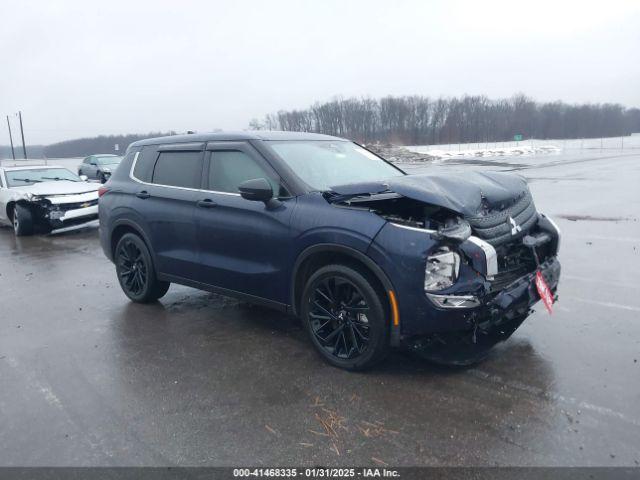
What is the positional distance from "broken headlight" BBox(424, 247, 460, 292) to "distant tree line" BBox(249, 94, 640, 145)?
9333 cm

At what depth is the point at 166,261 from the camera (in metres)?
5.40

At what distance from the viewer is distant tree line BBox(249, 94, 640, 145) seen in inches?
3999

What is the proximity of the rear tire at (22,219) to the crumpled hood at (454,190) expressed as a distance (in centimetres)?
985

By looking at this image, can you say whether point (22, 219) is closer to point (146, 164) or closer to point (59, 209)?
point (59, 209)

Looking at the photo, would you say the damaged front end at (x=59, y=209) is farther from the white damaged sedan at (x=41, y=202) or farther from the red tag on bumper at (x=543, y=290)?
the red tag on bumper at (x=543, y=290)

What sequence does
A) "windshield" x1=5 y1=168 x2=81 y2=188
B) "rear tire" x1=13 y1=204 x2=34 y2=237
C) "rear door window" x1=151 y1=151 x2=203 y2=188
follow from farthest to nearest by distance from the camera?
"windshield" x1=5 y1=168 x2=81 y2=188
"rear tire" x1=13 y1=204 x2=34 y2=237
"rear door window" x1=151 y1=151 x2=203 y2=188

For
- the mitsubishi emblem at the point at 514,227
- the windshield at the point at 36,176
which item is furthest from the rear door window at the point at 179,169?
the windshield at the point at 36,176

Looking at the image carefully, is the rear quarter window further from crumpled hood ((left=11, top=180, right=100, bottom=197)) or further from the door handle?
crumpled hood ((left=11, top=180, right=100, bottom=197))

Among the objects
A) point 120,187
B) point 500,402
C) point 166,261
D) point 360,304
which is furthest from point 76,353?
point 500,402

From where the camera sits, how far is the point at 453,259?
3.50 metres

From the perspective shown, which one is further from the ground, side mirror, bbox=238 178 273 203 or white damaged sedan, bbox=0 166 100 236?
side mirror, bbox=238 178 273 203

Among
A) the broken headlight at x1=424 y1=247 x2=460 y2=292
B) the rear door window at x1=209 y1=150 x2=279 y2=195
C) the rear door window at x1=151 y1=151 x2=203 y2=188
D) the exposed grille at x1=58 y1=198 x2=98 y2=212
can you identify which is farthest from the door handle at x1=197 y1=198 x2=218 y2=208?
the exposed grille at x1=58 y1=198 x2=98 y2=212

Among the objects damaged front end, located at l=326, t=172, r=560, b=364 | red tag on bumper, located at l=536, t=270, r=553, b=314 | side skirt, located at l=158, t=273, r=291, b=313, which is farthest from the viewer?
side skirt, located at l=158, t=273, r=291, b=313

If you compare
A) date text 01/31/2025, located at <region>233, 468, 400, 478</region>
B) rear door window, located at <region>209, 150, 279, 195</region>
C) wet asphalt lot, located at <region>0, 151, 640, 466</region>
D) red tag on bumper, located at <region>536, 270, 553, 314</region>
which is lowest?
date text 01/31/2025, located at <region>233, 468, 400, 478</region>
